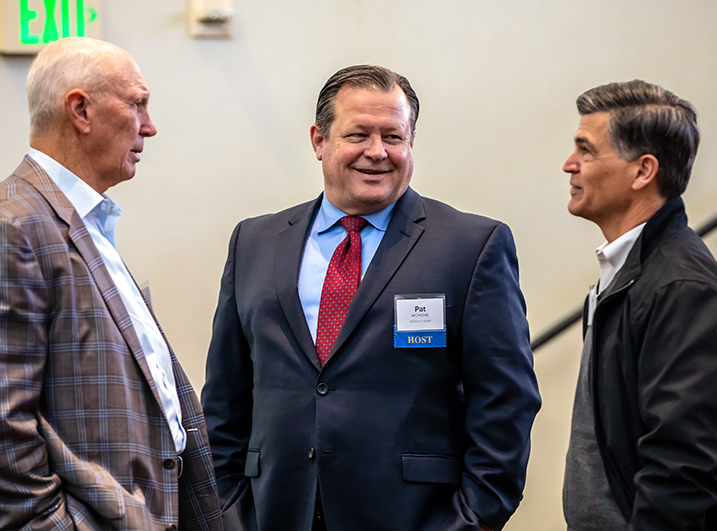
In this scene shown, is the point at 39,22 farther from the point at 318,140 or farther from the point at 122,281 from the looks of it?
the point at 122,281

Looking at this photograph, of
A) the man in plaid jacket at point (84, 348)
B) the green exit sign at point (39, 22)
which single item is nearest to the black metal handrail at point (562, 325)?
the man in plaid jacket at point (84, 348)

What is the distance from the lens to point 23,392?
1.31 m

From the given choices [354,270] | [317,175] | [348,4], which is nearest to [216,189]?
[317,175]

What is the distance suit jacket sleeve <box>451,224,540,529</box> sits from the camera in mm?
1773

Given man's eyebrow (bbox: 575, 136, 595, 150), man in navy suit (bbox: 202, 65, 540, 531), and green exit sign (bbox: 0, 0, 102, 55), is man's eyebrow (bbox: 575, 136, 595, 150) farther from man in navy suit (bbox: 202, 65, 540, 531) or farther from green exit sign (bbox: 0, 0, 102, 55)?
green exit sign (bbox: 0, 0, 102, 55)

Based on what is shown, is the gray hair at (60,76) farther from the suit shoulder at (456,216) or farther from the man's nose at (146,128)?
the suit shoulder at (456,216)

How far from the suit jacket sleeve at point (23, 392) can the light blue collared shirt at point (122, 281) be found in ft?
0.66

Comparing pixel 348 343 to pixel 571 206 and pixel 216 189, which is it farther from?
pixel 216 189

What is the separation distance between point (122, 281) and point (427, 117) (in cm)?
198

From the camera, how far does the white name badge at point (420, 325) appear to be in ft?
5.91

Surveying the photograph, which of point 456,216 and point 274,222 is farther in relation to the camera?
point 274,222

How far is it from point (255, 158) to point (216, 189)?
20 centimetres

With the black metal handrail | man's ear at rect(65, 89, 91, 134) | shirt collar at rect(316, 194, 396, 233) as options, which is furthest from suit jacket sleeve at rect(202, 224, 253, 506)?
the black metal handrail

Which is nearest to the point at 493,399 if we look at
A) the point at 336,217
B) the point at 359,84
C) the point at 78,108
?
the point at 336,217
